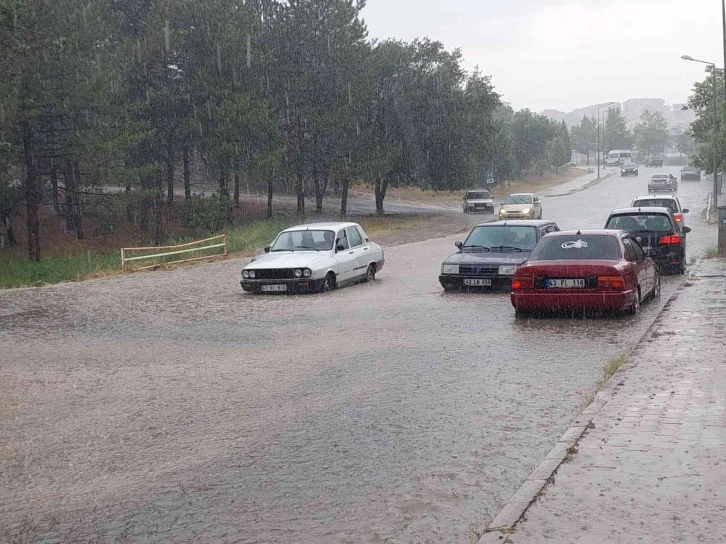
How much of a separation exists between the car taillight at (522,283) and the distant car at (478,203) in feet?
146

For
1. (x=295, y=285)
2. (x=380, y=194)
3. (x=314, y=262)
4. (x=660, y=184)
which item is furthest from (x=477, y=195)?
(x=295, y=285)

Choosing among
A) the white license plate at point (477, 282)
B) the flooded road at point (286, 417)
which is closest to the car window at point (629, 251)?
the flooded road at point (286, 417)

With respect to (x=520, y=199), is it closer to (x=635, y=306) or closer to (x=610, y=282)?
(x=635, y=306)

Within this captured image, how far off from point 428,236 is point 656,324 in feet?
96.9

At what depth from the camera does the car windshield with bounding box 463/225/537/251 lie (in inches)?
737

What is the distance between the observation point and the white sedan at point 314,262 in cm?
1905

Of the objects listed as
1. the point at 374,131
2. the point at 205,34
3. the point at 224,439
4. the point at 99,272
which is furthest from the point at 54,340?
the point at 374,131

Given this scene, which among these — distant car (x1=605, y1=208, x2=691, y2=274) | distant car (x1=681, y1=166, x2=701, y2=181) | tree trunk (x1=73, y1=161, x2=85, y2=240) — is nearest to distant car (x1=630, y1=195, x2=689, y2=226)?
distant car (x1=605, y1=208, x2=691, y2=274)

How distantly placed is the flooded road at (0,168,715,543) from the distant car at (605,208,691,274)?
5020 millimetres

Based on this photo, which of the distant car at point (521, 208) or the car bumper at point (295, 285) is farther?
the distant car at point (521, 208)

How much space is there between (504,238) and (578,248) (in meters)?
4.59

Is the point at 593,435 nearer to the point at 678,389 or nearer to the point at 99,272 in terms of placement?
the point at 678,389

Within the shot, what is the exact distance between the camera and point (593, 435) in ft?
23.2

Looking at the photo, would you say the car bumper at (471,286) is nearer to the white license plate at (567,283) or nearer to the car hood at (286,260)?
the car hood at (286,260)
